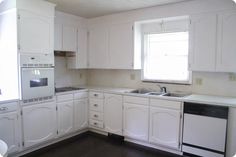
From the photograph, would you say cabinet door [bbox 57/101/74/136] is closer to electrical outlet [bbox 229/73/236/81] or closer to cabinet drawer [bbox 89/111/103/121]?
cabinet drawer [bbox 89/111/103/121]

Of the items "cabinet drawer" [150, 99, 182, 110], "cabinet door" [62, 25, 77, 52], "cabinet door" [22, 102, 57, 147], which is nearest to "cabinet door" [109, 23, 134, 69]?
"cabinet door" [62, 25, 77, 52]

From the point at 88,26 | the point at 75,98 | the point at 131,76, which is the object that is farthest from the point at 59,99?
the point at 88,26

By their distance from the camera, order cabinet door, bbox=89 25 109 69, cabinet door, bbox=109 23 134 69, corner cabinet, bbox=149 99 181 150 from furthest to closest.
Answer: cabinet door, bbox=89 25 109 69 → cabinet door, bbox=109 23 134 69 → corner cabinet, bbox=149 99 181 150

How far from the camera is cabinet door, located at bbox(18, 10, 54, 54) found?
2.69 meters

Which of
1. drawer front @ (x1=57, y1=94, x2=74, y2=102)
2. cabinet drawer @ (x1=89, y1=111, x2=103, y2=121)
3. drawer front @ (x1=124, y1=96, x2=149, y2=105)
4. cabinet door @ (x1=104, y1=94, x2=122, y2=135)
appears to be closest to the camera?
drawer front @ (x1=124, y1=96, x2=149, y2=105)

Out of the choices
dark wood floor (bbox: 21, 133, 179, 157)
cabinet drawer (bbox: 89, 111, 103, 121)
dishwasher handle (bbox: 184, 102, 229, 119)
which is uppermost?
dishwasher handle (bbox: 184, 102, 229, 119)

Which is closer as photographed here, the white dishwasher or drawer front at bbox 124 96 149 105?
the white dishwasher

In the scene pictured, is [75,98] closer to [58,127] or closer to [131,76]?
[58,127]

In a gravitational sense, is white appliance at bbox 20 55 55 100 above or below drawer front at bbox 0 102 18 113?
above

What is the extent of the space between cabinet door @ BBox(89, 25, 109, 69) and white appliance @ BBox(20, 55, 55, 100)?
1.16 metres

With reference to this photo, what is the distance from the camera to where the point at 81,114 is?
12.2ft

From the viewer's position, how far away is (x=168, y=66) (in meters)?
3.49

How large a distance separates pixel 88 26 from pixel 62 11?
0.72 meters

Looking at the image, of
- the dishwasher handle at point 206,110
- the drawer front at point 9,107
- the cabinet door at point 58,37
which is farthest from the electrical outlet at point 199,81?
the drawer front at point 9,107
